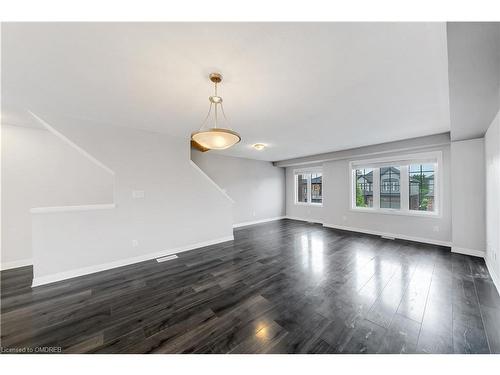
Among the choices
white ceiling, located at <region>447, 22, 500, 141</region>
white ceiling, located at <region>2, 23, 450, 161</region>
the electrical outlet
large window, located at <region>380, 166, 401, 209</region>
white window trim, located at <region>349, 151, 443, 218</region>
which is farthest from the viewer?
large window, located at <region>380, 166, 401, 209</region>

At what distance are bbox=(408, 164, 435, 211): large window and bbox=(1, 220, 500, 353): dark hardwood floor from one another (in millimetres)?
1319

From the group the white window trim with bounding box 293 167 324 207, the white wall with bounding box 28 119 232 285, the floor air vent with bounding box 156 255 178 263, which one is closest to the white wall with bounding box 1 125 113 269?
the white wall with bounding box 28 119 232 285

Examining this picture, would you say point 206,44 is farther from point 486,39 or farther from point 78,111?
point 78,111

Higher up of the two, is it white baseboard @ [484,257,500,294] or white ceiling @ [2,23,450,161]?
white ceiling @ [2,23,450,161]

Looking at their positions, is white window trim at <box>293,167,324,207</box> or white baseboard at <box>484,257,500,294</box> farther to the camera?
white window trim at <box>293,167,324,207</box>

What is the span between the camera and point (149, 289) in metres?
2.40

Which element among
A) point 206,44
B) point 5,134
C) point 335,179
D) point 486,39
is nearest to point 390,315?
point 486,39

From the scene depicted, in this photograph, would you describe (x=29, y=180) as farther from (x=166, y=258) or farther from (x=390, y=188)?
(x=390, y=188)

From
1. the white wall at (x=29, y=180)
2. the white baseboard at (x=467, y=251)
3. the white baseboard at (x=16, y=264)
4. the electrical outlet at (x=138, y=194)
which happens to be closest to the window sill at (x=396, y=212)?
the white baseboard at (x=467, y=251)

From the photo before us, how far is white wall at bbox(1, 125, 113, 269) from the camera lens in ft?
10.2

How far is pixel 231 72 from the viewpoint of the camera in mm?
1734

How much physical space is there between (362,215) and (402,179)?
54.8 inches

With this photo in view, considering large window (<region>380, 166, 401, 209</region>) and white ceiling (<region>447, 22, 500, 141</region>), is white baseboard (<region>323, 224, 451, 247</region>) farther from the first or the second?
white ceiling (<region>447, 22, 500, 141</region>)

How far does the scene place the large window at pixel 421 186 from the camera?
13.8ft
